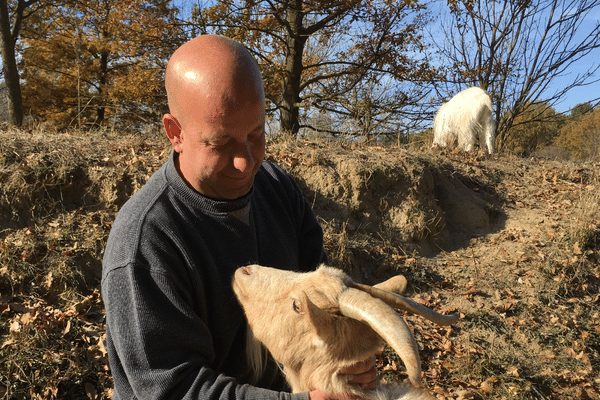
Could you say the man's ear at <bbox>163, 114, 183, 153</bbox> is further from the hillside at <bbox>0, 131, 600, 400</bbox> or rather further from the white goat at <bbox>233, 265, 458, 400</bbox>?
the hillside at <bbox>0, 131, 600, 400</bbox>

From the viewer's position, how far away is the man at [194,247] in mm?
1756

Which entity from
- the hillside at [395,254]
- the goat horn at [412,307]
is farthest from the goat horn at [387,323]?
the hillside at [395,254]

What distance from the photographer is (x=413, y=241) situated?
6.78 meters

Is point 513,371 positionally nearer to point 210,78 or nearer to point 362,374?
point 362,374

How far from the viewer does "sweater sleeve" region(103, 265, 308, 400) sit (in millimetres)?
1727

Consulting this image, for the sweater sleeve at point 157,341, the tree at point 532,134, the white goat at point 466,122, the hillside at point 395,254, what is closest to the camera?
the sweater sleeve at point 157,341

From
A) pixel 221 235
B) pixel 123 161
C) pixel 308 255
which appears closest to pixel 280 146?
pixel 123 161

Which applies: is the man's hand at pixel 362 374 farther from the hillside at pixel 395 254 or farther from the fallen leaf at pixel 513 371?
the fallen leaf at pixel 513 371

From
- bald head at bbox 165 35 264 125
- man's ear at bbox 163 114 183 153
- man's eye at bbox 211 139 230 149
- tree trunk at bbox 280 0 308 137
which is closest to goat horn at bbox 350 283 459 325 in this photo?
man's eye at bbox 211 139 230 149

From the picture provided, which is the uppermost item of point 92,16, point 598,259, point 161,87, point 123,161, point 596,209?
point 92,16

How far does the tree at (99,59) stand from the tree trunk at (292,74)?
8.66ft

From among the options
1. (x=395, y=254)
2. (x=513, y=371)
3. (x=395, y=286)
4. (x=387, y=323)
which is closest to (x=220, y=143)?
(x=387, y=323)

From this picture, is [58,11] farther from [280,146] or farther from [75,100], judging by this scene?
[280,146]

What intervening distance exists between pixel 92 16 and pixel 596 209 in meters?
13.9
